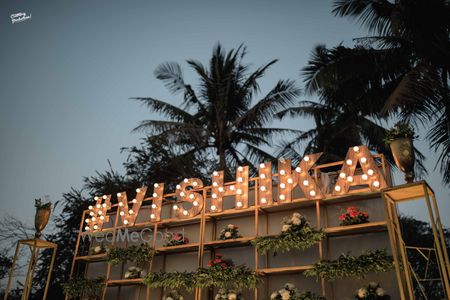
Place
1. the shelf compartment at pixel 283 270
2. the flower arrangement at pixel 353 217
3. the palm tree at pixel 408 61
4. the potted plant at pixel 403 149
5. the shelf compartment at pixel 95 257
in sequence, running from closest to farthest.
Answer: the potted plant at pixel 403 149 < the flower arrangement at pixel 353 217 < the shelf compartment at pixel 283 270 < the palm tree at pixel 408 61 < the shelf compartment at pixel 95 257

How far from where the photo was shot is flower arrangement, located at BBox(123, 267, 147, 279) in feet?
26.9

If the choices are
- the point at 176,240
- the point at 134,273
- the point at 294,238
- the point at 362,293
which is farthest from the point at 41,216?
the point at 362,293

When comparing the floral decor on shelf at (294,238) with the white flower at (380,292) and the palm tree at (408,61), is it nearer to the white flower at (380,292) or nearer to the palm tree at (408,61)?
the white flower at (380,292)

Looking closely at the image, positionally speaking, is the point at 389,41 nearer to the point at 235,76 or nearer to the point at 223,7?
the point at 235,76

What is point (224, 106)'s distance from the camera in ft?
44.0

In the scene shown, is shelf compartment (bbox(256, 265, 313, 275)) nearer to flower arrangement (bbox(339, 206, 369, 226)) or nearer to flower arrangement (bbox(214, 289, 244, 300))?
flower arrangement (bbox(214, 289, 244, 300))

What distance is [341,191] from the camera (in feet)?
22.0

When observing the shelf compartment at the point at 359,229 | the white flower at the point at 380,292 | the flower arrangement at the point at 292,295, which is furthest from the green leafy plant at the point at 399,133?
the flower arrangement at the point at 292,295

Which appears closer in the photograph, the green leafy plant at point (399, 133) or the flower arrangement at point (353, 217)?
the green leafy plant at point (399, 133)

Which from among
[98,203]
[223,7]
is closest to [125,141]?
[223,7]

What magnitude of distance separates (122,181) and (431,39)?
12.1 meters

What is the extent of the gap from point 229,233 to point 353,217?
7.50 feet

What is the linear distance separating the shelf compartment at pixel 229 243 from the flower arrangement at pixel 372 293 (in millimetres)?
1997

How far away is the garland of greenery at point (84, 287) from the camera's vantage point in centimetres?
850
